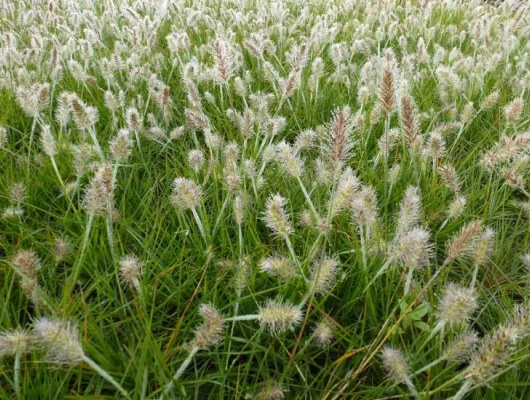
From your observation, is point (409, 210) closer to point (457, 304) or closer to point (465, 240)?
point (465, 240)

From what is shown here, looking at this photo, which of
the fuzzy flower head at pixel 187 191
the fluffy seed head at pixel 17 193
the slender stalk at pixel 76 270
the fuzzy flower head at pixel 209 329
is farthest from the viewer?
the fluffy seed head at pixel 17 193

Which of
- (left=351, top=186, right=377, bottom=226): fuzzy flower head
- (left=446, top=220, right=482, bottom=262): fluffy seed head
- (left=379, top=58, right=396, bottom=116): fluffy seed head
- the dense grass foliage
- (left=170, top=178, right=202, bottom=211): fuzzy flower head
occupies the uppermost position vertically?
(left=379, top=58, right=396, bottom=116): fluffy seed head

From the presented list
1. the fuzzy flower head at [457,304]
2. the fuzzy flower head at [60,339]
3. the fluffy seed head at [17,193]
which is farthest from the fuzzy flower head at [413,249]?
the fluffy seed head at [17,193]

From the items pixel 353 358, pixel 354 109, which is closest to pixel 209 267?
pixel 353 358

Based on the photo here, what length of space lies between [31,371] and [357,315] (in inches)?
35.3

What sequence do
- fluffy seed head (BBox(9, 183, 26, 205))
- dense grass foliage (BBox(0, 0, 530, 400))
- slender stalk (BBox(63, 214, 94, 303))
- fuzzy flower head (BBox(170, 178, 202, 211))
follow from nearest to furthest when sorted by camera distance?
dense grass foliage (BBox(0, 0, 530, 400)), slender stalk (BBox(63, 214, 94, 303)), fuzzy flower head (BBox(170, 178, 202, 211)), fluffy seed head (BBox(9, 183, 26, 205))

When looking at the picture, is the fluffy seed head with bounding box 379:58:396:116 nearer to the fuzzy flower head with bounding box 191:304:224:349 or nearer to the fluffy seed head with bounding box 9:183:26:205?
the fuzzy flower head with bounding box 191:304:224:349

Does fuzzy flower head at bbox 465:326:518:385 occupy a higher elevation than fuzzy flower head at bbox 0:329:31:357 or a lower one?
higher

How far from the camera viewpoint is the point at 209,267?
5.19ft

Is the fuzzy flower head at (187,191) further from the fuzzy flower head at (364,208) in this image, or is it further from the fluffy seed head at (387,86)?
the fluffy seed head at (387,86)

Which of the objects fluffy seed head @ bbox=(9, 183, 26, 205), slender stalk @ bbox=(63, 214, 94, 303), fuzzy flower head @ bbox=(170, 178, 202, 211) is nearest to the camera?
slender stalk @ bbox=(63, 214, 94, 303)

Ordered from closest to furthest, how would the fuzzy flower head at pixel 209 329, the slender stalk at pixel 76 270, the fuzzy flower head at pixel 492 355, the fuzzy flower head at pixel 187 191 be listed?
the fuzzy flower head at pixel 492 355 < the fuzzy flower head at pixel 209 329 < the slender stalk at pixel 76 270 < the fuzzy flower head at pixel 187 191

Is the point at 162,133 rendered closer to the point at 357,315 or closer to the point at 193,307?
the point at 193,307

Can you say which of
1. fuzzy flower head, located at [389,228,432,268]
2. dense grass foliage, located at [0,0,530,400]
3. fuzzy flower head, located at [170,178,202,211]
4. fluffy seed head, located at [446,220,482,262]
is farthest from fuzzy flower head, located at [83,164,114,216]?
fluffy seed head, located at [446,220,482,262]
